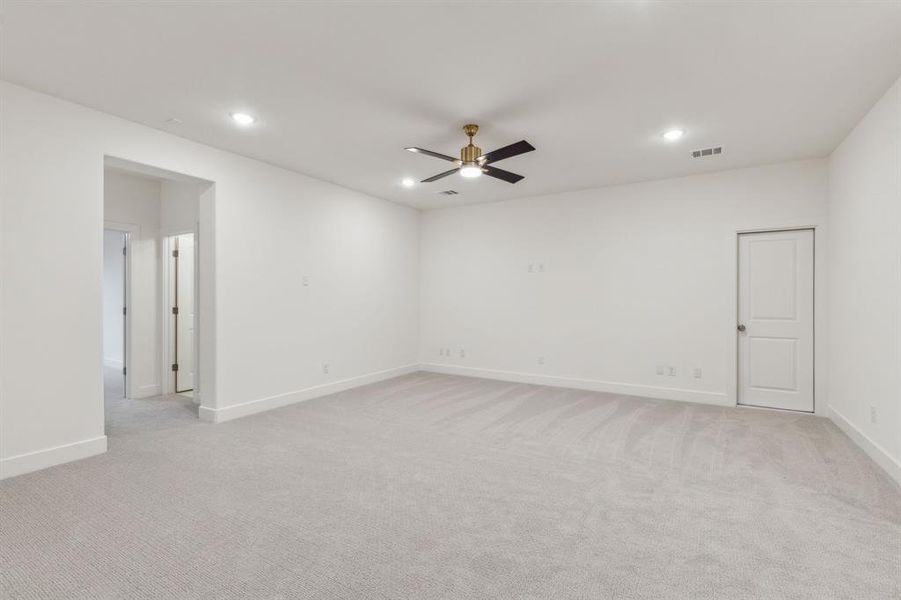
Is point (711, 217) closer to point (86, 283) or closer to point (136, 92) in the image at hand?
point (136, 92)

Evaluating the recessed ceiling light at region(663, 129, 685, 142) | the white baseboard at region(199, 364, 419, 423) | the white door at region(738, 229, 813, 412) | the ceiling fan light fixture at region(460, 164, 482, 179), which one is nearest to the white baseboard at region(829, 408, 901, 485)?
the white door at region(738, 229, 813, 412)

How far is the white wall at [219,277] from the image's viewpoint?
3.12 m

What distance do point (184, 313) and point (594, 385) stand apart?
5.77 m

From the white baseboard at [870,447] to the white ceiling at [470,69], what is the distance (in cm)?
266

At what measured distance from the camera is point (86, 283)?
11.4 feet

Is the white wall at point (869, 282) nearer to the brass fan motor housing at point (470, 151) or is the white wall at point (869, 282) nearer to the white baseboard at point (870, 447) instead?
the white baseboard at point (870, 447)

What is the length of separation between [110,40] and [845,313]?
6210 millimetres

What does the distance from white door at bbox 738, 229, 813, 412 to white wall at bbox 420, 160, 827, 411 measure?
15 cm

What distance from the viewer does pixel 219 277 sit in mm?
4465

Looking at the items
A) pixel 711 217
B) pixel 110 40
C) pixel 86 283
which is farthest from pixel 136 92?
pixel 711 217

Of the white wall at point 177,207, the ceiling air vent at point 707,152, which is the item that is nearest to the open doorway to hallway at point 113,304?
the white wall at point 177,207

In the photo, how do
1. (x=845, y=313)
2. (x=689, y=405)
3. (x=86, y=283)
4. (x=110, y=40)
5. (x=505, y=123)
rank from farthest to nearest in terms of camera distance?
1. (x=689, y=405)
2. (x=845, y=313)
3. (x=505, y=123)
4. (x=86, y=283)
5. (x=110, y=40)

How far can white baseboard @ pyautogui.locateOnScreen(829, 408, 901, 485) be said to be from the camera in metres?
2.99

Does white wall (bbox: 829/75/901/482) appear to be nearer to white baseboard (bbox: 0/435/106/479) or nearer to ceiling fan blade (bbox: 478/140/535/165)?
Answer: ceiling fan blade (bbox: 478/140/535/165)
